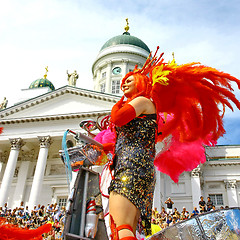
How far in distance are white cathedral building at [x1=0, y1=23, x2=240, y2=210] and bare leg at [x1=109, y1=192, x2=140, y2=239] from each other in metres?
18.0

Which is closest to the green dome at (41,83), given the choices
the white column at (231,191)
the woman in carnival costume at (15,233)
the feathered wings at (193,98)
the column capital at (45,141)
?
the column capital at (45,141)

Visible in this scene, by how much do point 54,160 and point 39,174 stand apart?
16.6 feet

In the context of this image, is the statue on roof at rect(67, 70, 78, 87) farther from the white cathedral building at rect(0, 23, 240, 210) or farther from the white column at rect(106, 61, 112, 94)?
the white column at rect(106, 61, 112, 94)

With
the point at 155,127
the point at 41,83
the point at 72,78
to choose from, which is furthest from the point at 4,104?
the point at 155,127

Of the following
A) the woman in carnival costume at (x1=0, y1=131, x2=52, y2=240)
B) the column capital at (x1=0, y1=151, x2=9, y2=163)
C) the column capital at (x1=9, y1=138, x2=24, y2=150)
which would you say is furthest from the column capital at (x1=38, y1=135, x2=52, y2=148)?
the woman in carnival costume at (x1=0, y1=131, x2=52, y2=240)

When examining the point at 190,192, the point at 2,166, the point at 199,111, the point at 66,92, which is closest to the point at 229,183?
the point at 190,192

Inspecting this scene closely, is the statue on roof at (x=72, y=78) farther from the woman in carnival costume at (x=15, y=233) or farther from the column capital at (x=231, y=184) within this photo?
the woman in carnival costume at (x=15, y=233)

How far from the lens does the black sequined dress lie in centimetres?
210

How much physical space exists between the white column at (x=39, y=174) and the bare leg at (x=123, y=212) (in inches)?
734

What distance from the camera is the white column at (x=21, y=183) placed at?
2350 centimetres

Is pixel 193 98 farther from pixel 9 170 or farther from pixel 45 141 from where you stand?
pixel 9 170

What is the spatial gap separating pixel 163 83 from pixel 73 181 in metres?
1.21

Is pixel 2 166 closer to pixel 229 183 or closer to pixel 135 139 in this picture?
pixel 229 183

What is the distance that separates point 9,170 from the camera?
21141 mm
